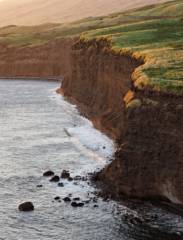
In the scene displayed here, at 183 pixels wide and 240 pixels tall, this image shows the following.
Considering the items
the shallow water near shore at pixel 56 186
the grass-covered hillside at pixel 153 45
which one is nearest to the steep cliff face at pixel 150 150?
the grass-covered hillside at pixel 153 45

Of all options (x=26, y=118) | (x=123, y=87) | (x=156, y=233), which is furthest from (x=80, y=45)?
(x=156, y=233)

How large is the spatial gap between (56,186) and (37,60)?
116 m

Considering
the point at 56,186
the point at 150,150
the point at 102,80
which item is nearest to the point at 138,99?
the point at 150,150

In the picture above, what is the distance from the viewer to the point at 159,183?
86.8 feet

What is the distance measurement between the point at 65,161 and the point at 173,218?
15.2 meters

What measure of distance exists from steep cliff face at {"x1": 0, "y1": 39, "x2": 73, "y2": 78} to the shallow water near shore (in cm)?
8018

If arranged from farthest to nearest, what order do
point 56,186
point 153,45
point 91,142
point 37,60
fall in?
point 37,60
point 153,45
point 91,142
point 56,186

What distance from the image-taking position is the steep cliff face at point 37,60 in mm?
138375

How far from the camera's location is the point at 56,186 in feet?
99.5

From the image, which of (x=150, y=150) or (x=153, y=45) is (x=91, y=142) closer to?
(x=150, y=150)

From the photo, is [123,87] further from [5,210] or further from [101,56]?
[5,210]

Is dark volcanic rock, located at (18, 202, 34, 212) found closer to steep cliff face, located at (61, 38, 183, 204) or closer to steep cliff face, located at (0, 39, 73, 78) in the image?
steep cliff face, located at (61, 38, 183, 204)

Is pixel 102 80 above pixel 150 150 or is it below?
above

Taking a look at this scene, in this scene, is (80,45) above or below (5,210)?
above
